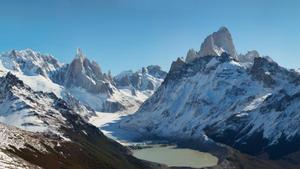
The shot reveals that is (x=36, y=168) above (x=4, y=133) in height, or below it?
below

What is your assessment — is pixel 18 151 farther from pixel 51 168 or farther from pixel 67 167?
pixel 67 167

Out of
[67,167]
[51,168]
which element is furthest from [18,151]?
[67,167]

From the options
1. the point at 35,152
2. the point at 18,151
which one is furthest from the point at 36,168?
the point at 35,152

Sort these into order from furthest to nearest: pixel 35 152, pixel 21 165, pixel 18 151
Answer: pixel 35 152 → pixel 18 151 → pixel 21 165

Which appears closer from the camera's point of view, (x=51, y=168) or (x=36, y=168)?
(x=36, y=168)

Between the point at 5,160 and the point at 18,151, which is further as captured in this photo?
the point at 18,151

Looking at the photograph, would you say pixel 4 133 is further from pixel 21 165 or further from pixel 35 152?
pixel 21 165

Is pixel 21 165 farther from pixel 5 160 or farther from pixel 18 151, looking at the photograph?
pixel 18 151

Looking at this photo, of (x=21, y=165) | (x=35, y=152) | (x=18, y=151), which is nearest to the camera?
(x=21, y=165)
